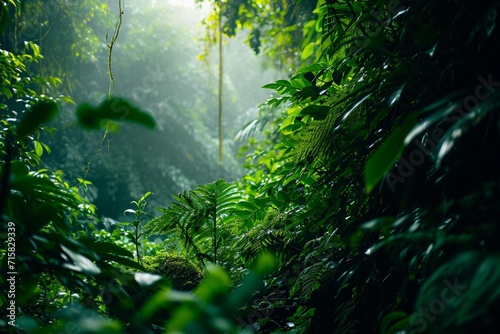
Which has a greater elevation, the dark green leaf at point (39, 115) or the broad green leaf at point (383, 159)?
the dark green leaf at point (39, 115)

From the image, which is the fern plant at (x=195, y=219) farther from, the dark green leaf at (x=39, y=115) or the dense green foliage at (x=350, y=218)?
the dark green leaf at (x=39, y=115)

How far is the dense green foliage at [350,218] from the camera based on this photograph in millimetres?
352

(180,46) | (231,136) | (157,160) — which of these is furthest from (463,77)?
(231,136)

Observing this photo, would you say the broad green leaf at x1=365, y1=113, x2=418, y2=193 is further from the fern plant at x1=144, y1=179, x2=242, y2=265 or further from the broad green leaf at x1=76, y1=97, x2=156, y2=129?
the fern plant at x1=144, y1=179, x2=242, y2=265

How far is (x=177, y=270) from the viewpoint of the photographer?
130cm

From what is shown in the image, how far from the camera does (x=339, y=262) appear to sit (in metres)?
0.95

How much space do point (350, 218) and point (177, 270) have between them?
0.59m

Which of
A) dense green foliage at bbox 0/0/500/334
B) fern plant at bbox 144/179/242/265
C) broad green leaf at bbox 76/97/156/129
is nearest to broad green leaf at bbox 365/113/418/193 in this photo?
dense green foliage at bbox 0/0/500/334

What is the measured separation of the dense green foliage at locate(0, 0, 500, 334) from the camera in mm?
352

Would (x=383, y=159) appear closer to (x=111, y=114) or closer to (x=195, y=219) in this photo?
(x=111, y=114)

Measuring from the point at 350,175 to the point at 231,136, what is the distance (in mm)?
12753

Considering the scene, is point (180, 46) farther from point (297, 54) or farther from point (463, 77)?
point (463, 77)

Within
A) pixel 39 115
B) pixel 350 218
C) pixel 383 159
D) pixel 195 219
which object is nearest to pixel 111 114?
pixel 39 115

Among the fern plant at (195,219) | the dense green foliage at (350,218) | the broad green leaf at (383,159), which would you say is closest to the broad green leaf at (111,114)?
the dense green foliage at (350,218)
